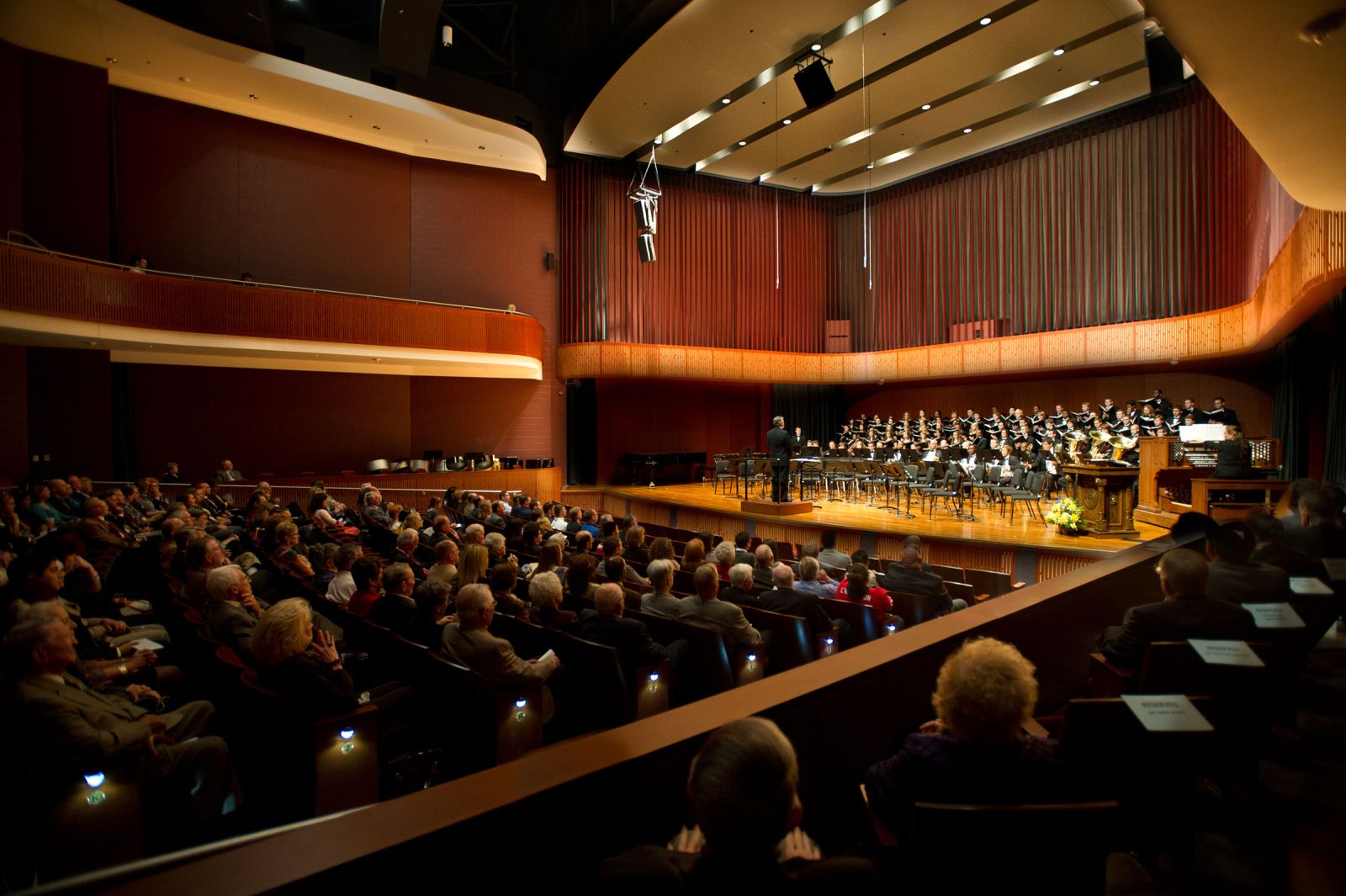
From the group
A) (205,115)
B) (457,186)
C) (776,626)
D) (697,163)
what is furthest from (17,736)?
(697,163)

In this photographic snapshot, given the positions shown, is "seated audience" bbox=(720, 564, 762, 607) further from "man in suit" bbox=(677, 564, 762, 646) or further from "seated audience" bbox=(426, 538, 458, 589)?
"seated audience" bbox=(426, 538, 458, 589)

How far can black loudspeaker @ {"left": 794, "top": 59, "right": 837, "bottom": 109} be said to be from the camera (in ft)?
35.4

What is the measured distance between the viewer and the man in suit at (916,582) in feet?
15.0

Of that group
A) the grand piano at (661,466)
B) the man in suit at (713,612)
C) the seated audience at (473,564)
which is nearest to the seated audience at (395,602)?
the seated audience at (473,564)

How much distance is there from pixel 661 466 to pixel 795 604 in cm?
1229

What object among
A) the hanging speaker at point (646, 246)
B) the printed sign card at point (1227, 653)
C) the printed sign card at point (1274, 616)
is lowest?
the printed sign card at point (1227, 653)

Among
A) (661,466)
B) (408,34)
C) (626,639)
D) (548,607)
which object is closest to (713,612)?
(626,639)

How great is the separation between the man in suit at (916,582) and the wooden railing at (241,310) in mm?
9938

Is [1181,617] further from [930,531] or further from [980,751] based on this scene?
[930,531]

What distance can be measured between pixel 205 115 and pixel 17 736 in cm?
1324

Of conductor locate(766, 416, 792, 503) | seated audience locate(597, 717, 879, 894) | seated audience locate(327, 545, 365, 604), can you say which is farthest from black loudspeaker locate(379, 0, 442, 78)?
seated audience locate(597, 717, 879, 894)

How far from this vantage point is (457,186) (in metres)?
14.5

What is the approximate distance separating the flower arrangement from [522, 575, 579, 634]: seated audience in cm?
653

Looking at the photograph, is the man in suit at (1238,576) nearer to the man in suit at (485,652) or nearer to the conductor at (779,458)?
the man in suit at (485,652)
